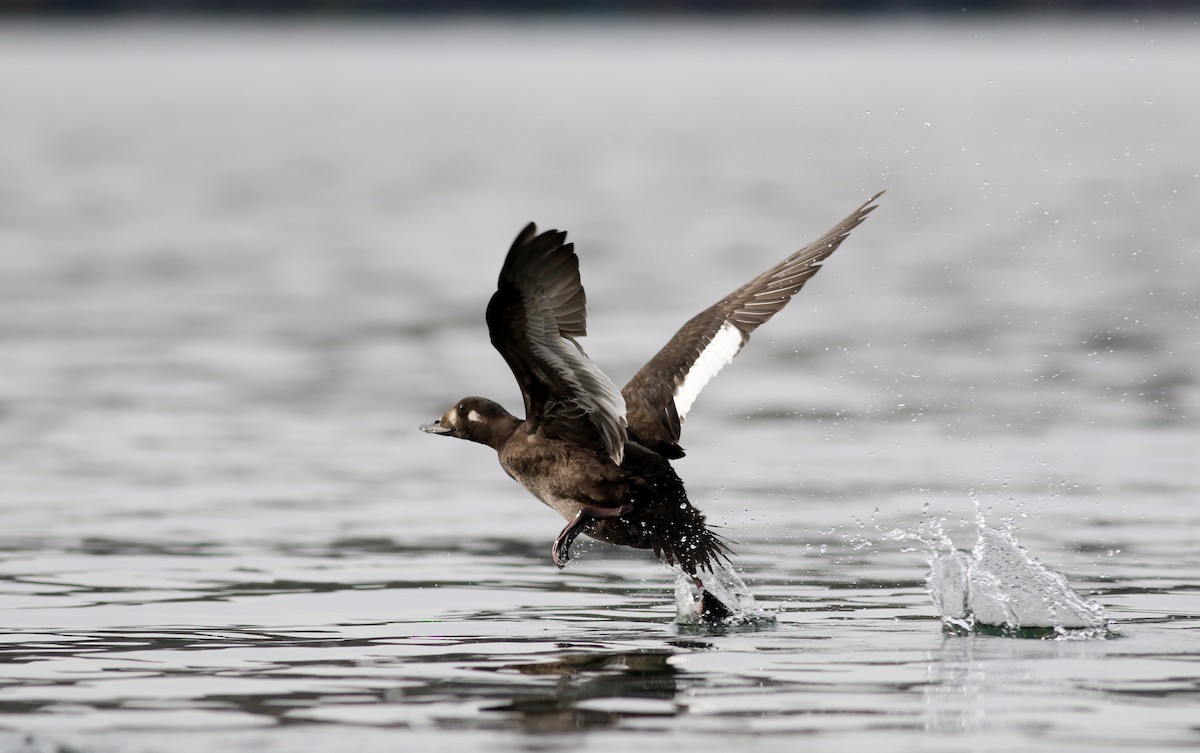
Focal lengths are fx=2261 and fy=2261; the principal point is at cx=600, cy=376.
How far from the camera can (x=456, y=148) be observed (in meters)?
52.8

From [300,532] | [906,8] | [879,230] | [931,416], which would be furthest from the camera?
[906,8]

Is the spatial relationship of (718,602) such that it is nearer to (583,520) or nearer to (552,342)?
(583,520)

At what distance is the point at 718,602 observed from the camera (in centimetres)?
840

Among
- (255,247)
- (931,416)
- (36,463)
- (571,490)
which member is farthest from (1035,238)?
(571,490)

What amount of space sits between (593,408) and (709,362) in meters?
1.14

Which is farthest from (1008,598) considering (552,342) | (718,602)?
(552,342)

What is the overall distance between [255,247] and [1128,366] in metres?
14.2

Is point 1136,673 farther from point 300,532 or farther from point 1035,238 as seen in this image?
point 1035,238

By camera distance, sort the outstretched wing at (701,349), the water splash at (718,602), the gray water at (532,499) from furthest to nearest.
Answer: the outstretched wing at (701,349) < the water splash at (718,602) < the gray water at (532,499)

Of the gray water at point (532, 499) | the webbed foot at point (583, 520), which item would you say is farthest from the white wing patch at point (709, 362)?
the gray water at point (532, 499)

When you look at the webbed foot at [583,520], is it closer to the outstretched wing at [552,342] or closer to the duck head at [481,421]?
the outstretched wing at [552,342]

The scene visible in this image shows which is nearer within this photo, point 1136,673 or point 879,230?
point 1136,673

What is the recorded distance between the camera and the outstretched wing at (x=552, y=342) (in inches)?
301

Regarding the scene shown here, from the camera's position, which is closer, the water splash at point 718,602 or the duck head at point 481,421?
the water splash at point 718,602
